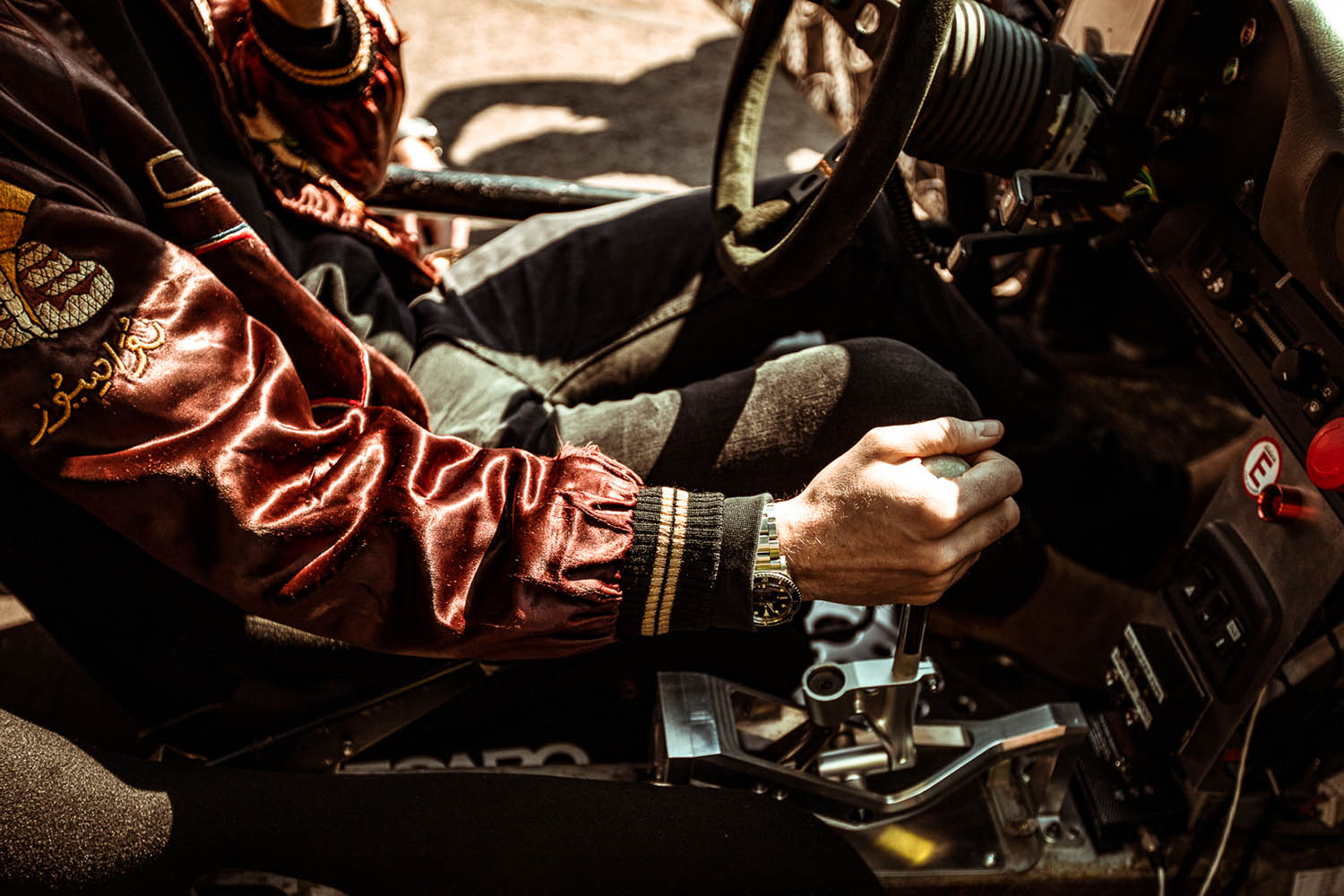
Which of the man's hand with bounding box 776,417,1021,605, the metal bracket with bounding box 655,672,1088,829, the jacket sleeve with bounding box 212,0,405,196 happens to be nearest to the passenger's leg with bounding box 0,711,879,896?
the metal bracket with bounding box 655,672,1088,829

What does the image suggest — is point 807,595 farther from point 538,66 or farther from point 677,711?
point 538,66

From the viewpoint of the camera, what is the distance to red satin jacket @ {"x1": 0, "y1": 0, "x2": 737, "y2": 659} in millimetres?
584

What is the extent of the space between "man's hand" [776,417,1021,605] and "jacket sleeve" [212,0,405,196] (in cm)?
62

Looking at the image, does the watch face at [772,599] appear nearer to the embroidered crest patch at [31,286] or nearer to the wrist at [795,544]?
the wrist at [795,544]

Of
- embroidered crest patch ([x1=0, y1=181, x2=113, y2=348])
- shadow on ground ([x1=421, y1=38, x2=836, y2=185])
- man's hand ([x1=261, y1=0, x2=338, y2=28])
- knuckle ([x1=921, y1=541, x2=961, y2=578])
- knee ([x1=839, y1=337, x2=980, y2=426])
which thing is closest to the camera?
embroidered crest patch ([x1=0, y1=181, x2=113, y2=348])

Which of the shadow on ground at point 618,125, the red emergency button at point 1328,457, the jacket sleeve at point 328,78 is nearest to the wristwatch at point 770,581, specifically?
the red emergency button at point 1328,457

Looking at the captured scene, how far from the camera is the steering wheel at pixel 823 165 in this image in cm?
65

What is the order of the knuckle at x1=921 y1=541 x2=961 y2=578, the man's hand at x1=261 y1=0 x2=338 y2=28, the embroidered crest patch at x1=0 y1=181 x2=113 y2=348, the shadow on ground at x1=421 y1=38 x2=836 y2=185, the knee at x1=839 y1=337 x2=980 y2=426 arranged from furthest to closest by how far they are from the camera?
1. the shadow on ground at x1=421 y1=38 x2=836 y2=185
2. the man's hand at x1=261 y1=0 x2=338 y2=28
3. the knee at x1=839 y1=337 x2=980 y2=426
4. the knuckle at x1=921 y1=541 x2=961 y2=578
5. the embroidered crest patch at x1=0 y1=181 x2=113 y2=348

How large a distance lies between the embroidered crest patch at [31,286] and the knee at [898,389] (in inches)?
21.7

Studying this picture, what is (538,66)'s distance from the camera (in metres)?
2.50

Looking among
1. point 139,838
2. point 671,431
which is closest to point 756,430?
point 671,431

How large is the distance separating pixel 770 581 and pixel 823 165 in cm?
42

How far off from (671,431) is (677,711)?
0.26 m

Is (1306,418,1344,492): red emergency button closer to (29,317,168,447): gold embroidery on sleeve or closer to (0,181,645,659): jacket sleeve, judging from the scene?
(0,181,645,659): jacket sleeve
